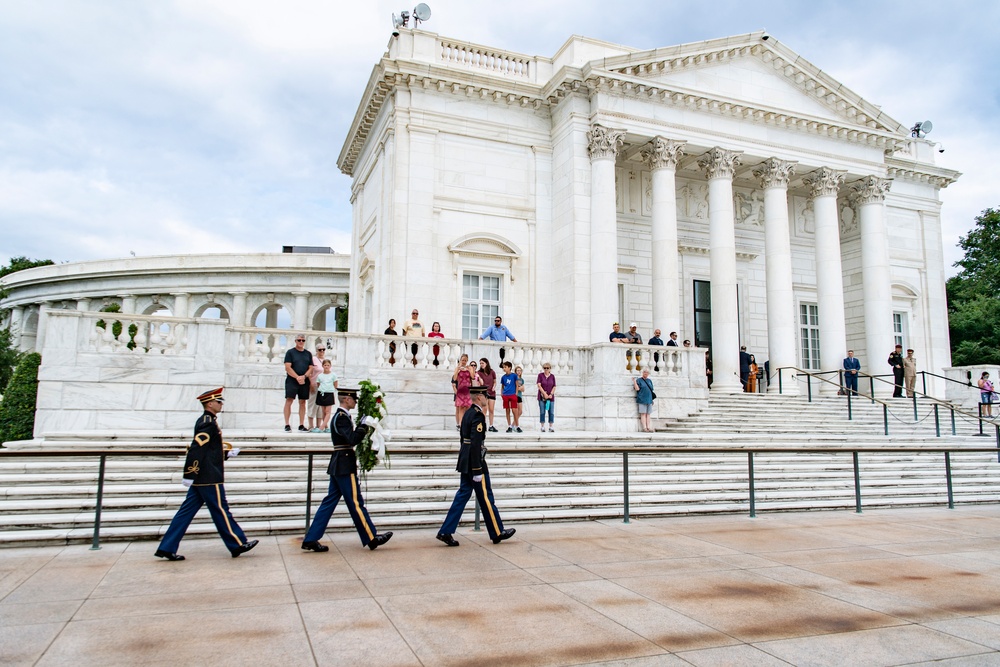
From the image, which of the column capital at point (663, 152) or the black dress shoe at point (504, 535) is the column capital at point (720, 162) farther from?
the black dress shoe at point (504, 535)

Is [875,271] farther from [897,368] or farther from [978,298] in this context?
[978,298]

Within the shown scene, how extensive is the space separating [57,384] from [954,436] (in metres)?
22.0

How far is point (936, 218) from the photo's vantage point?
33219 millimetres

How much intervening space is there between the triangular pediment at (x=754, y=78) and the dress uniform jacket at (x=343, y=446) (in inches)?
755

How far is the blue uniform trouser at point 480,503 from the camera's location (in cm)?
897

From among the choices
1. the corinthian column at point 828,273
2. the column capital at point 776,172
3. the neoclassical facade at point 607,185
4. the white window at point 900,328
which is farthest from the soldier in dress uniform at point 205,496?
the white window at point 900,328

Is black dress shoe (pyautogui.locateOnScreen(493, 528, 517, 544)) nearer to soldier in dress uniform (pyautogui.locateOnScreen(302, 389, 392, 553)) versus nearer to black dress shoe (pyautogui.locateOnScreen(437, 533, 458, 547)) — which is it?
A: black dress shoe (pyautogui.locateOnScreen(437, 533, 458, 547))

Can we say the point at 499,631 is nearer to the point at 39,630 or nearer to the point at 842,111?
the point at 39,630

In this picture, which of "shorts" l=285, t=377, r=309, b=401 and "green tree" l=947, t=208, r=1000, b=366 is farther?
"green tree" l=947, t=208, r=1000, b=366

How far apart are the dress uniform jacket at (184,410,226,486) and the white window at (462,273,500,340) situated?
16134mm

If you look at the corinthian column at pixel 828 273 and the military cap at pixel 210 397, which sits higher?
the corinthian column at pixel 828 273

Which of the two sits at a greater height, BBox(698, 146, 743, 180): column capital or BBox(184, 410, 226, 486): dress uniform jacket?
BBox(698, 146, 743, 180): column capital

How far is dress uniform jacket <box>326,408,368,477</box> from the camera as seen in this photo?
28.3 feet

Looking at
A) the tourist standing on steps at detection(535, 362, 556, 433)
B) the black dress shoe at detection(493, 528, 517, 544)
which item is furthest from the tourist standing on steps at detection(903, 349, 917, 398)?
the black dress shoe at detection(493, 528, 517, 544)
